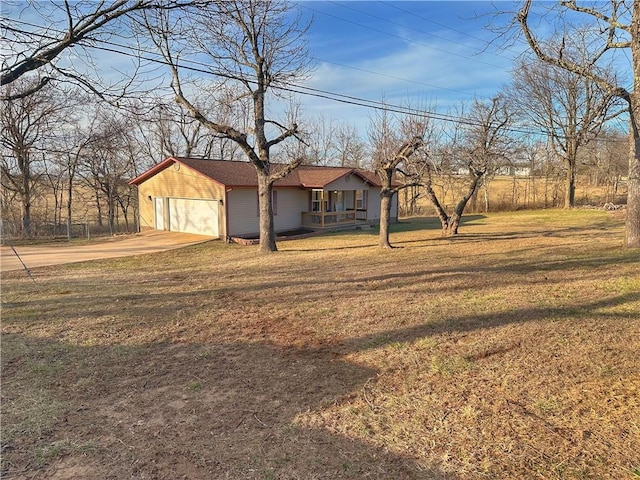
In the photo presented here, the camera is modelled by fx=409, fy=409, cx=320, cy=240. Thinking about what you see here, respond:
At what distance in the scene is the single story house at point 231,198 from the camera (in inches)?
700

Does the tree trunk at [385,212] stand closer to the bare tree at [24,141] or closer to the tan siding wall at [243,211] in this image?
the tan siding wall at [243,211]

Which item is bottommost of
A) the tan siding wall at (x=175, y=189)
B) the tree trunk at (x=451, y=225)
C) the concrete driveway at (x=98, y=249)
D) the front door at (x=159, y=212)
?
the concrete driveway at (x=98, y=249)

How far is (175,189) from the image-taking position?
762 inches

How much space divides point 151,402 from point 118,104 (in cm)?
422

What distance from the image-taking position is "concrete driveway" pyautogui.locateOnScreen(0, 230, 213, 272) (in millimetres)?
12481

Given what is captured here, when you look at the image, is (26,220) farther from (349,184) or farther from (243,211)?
(349,184)

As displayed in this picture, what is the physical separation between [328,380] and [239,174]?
16.5m

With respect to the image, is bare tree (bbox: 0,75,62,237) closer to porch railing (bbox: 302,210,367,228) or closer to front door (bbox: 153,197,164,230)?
front door (bbox: 153,197,164,230)

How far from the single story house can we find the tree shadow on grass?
1318 cm

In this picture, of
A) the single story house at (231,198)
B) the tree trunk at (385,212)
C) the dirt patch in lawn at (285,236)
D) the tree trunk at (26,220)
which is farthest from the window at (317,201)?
the tree trunk at (26,220)

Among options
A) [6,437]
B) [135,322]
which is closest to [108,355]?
[135,322]

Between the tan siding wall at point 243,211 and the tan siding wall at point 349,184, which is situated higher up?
the tan siding wall at point 349,184

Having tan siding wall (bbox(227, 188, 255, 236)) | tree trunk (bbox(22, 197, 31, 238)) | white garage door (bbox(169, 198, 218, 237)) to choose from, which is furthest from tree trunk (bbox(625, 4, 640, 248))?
tree trunk (bbox(22, 197, 31, 238))

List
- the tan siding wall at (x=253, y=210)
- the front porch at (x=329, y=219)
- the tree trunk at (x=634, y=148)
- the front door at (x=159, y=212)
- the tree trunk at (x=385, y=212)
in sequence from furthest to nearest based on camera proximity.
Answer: the front porch at (x=329, y=219) → the front door at (x=159, y=212) → the tan siding wall at (x=253, y=210) → the tree trunk at (x=385, y=212) → the tree trunk at (x=634, y=148)
